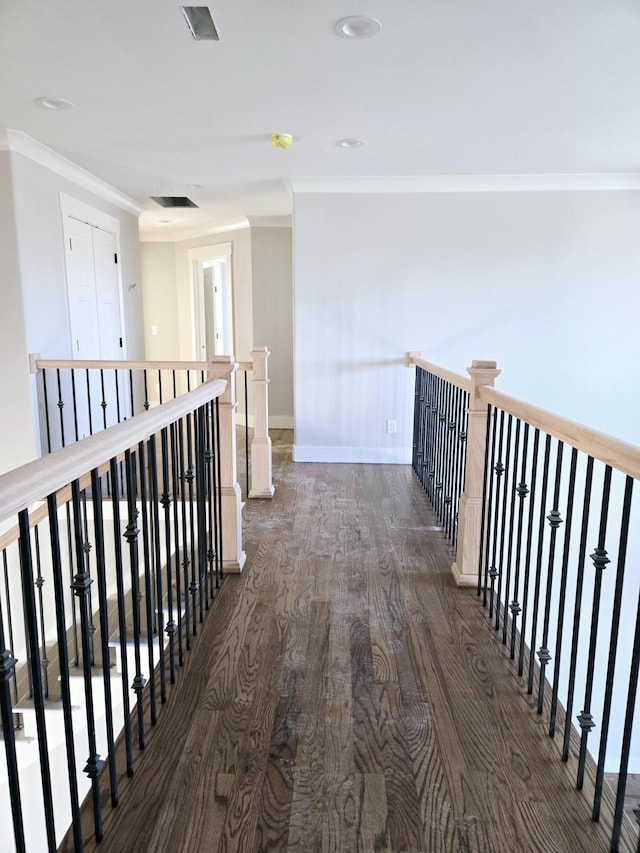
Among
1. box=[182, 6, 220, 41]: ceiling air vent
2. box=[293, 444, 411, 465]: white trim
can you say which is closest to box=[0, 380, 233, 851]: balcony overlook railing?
box=[182, 6, 220, 41]: ceiling air vent

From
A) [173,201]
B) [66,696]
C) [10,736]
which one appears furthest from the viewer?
[173,201]

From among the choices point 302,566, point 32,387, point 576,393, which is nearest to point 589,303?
point 576,393

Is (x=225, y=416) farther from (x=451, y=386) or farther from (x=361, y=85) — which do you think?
(x=361, y=85)

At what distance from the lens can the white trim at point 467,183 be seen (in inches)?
172

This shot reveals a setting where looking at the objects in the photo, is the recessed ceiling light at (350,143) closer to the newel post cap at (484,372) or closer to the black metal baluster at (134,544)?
the newel post cap at (484,372)

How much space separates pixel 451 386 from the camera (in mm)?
3189

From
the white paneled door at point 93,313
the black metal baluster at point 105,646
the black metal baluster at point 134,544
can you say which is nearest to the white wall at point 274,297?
the white paneled door at point 93,313

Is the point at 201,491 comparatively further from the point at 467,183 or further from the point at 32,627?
the point at 467,183

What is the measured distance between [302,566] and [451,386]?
1348 mm

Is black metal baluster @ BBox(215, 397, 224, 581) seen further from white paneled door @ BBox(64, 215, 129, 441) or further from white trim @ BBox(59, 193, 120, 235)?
white trim @ BBox(59, 193, 120, 235)

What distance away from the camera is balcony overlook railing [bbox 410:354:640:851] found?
125 cm

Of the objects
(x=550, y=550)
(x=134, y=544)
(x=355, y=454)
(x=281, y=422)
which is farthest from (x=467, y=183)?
(x=134, y=544)

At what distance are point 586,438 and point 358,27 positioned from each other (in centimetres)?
188

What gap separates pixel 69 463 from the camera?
3.21 ft
